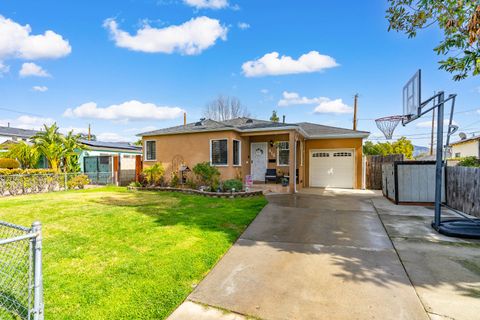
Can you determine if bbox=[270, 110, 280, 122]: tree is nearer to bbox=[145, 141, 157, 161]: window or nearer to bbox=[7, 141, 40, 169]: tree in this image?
bbox=[145, 141, 157, 161]: window

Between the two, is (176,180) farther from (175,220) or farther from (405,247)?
(405,247)

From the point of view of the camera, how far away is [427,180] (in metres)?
8.26

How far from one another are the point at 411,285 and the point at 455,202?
6241 millimetres

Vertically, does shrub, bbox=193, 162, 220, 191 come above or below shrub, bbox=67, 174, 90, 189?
above

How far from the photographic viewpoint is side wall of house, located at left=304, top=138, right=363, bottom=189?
1306 cm

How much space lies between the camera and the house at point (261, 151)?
1152 centimetres

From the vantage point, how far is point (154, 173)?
12.6 m

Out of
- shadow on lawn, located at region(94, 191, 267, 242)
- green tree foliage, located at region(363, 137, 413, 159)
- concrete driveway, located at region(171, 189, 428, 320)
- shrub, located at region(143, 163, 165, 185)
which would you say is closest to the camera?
concrete driveway, located at region(171, 189, 428, 320)

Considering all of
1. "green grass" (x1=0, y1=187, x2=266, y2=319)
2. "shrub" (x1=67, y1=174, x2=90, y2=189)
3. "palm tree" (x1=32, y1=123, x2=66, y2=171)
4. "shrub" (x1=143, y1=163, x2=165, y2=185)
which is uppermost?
"palm tree" (x1=32, y1=123, x2=66, y2=171)

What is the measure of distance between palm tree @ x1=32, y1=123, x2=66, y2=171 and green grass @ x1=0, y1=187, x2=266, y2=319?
7519 mm

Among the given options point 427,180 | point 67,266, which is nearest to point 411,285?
point 67,266

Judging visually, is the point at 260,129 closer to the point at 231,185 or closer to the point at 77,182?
the point at 231,185

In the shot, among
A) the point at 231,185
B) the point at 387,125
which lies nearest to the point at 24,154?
the point at 231,185

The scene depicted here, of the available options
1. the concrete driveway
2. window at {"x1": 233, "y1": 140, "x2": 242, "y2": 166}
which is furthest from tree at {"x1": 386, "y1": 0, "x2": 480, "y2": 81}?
window at {"x1": 233, "y1": 140, "x2": 242, "y2": 166}
